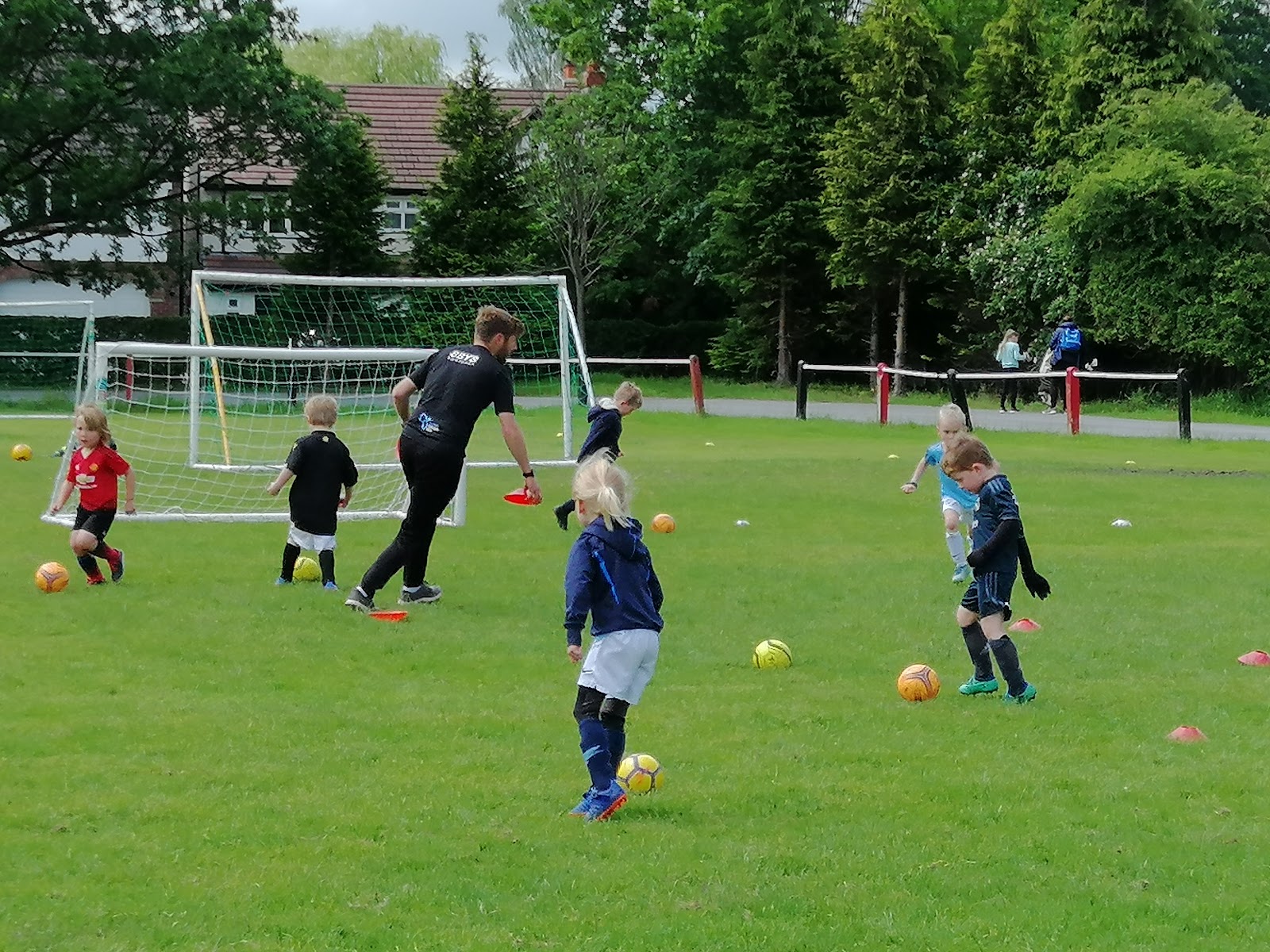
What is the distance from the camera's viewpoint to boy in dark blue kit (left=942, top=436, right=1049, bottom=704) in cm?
825

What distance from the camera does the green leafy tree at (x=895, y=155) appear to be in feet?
133

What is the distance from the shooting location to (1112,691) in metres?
8.59

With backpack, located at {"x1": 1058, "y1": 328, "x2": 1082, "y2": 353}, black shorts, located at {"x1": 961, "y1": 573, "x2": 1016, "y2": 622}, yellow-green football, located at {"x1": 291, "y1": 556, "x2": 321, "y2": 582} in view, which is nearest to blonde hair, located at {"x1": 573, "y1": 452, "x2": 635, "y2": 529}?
black shorts, located at {"x1": 961, "y1": 573, "x2": 1016, "y2": 622}

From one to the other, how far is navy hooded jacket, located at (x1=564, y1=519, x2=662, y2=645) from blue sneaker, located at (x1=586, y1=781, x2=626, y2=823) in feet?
1.96

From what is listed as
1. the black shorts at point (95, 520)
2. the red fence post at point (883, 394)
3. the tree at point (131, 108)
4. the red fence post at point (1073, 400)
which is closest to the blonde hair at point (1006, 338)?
the red fence post at point (883, 394)

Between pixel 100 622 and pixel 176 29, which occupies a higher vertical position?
pixel 176 29

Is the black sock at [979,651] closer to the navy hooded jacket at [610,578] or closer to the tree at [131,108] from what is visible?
the navy hooded jacket at [610,578]

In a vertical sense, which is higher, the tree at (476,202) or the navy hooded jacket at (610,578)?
the tree at (476,202)

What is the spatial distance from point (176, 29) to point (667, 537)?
96.7 feet

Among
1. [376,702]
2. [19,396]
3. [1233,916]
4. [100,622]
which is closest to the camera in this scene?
[1233,916]

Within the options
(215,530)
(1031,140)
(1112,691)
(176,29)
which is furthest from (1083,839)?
(176,29)

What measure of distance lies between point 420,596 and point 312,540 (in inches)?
42.2

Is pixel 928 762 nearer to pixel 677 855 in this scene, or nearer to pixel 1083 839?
pixel 1083 839

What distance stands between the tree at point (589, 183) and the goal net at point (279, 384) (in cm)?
870
